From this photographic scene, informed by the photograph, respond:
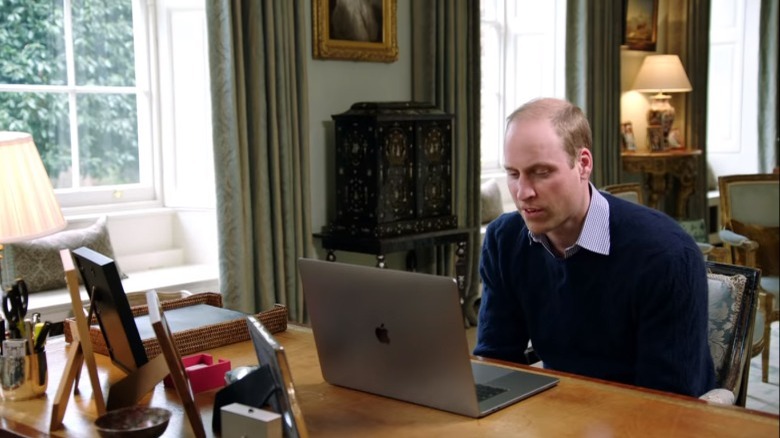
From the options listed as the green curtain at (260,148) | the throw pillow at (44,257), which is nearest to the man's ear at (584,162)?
the green curtain at (260,148)

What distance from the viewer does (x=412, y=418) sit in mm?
1855

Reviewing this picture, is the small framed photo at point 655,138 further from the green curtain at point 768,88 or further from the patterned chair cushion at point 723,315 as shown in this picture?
the patterned chair cushion at point 723,315

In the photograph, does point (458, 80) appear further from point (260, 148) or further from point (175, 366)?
point (175, 366)

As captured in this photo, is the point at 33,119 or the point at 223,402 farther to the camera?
the point at 33,119

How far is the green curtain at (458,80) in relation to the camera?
5282 millimetres

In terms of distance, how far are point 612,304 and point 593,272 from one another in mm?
89

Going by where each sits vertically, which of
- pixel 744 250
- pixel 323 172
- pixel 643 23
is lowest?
pixel 744 250

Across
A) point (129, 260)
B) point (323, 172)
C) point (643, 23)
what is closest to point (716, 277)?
point (323, 172)

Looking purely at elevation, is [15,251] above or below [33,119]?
below

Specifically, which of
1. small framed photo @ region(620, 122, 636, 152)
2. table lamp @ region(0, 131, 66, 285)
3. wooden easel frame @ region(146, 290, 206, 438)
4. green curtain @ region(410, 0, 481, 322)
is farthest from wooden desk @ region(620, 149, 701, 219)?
wooden easel frame @ region(146, 290, 206, 438)

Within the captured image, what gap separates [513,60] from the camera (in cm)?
671

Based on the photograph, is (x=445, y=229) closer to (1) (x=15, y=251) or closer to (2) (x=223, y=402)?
(1) (x=15, y=251)

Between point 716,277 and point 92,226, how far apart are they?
287 cm

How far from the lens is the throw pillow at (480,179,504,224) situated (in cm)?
614
